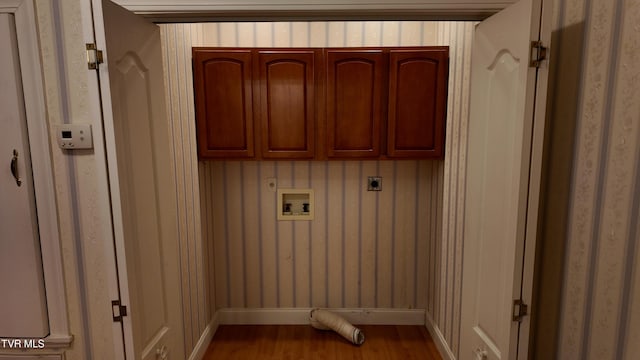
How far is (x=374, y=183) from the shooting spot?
2.71m

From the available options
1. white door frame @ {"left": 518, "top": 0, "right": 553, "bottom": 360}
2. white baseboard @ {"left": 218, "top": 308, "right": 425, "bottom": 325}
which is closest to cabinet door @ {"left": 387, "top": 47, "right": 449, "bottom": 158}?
white door frame @ {"left": 518, "top": 0, "right": 553, "bottom": 360}

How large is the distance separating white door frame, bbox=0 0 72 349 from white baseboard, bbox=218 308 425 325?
159 cm

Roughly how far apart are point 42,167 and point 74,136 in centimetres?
20

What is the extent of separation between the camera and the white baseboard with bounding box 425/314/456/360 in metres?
2.30

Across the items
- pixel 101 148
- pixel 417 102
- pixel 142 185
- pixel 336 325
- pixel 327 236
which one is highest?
pixel 417 102

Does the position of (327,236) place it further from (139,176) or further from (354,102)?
(139,176)

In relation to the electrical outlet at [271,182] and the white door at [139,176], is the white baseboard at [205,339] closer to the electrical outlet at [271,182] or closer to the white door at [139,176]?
the white door at [139,176]

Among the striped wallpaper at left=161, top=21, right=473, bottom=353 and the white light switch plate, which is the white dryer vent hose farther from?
the white light switch plate

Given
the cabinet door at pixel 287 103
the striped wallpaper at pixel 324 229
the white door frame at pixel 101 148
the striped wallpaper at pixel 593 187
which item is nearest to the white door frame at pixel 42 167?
the white door frame at pixel 101 148

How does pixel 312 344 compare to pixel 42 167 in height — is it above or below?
below

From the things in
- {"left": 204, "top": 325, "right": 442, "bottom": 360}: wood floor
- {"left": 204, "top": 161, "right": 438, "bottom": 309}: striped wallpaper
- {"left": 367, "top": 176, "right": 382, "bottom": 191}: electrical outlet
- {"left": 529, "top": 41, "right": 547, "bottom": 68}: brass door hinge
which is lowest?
{"left": 204, "top": 325, "right": 442, "bottom": 360}: wood floor

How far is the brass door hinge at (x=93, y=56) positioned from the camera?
1.06 m

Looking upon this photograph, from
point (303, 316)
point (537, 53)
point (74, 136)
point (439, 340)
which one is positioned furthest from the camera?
point (303, 316)

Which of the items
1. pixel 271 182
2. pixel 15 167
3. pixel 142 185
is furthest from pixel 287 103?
pixel 15 167
